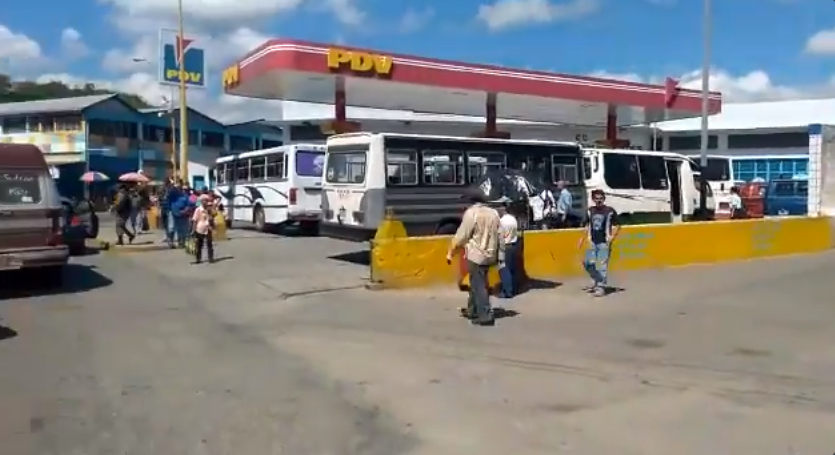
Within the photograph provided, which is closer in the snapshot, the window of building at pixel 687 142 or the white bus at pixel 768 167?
the white bus at pixel 768 167

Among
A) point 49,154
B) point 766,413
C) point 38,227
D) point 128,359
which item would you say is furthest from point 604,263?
point 49,154

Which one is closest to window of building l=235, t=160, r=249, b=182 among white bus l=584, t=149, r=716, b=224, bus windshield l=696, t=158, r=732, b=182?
white bus l=584, t=149, r=716, b=224

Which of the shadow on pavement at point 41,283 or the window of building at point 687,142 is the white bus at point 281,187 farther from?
the window of building at point 687,142

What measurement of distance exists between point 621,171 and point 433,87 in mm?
5962

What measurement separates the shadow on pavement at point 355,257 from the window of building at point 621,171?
7.16 meters

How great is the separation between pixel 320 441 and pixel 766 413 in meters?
3.39

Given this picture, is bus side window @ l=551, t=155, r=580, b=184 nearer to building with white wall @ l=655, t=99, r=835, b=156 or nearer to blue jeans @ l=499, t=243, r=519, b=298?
blue jeans @ l=499, t=243, r=519, b=298

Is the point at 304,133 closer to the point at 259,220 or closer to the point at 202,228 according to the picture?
the point at 259,220

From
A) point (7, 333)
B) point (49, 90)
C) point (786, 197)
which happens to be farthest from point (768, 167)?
point (49, 90)

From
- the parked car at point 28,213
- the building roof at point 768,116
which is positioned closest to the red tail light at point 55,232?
the parked car at point 28,213

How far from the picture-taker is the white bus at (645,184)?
21.3m

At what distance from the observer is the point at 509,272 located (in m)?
12.2

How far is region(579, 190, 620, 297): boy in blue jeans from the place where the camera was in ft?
39.7

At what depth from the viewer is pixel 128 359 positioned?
26.7 ft
